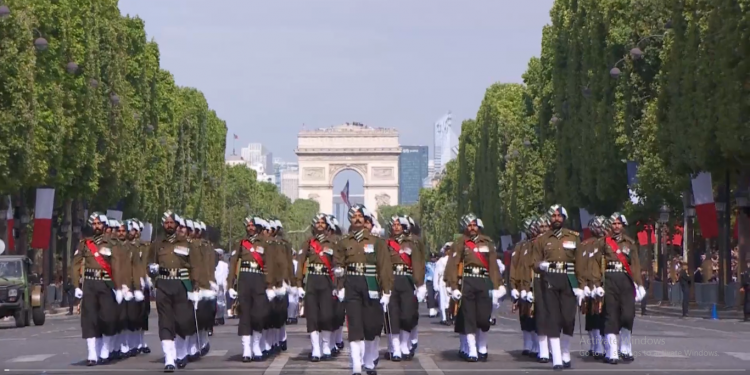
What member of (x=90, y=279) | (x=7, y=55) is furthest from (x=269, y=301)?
(x=7, y=55)

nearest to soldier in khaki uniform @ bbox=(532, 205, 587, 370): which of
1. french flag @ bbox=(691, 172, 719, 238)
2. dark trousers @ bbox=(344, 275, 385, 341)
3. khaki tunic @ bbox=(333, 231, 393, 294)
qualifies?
khaki tunic @ bbox=(333, 231, 393, 294)

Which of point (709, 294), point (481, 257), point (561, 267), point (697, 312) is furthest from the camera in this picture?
point (709, 294)

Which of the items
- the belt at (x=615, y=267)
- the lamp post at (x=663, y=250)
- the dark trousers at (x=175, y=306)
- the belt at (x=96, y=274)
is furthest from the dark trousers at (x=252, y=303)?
the lamp post at (x=663, y=250)

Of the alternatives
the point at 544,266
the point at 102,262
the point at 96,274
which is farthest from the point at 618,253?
the point at 96,274

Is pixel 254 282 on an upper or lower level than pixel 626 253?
lower

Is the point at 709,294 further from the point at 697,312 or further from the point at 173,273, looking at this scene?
the point at 173,273

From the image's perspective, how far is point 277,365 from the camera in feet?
75.4

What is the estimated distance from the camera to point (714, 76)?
1850 inches

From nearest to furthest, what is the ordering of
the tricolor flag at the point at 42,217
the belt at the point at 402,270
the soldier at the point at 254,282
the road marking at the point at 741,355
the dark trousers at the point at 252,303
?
the dark trousers at the point at 252,303 < the soldier at the point at 254,282 < the road marking at the point at 741,355 < the belt at the point at 402,270 < the tricolor flag at the point at 42,217

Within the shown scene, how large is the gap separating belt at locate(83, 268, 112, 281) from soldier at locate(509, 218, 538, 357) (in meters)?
5.87

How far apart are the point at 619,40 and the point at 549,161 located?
61.2ft

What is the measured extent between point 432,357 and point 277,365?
3.06 meters

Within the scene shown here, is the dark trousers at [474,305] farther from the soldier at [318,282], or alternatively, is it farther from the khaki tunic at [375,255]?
the khaki tunic at [375,255]

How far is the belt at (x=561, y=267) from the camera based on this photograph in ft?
73.9
